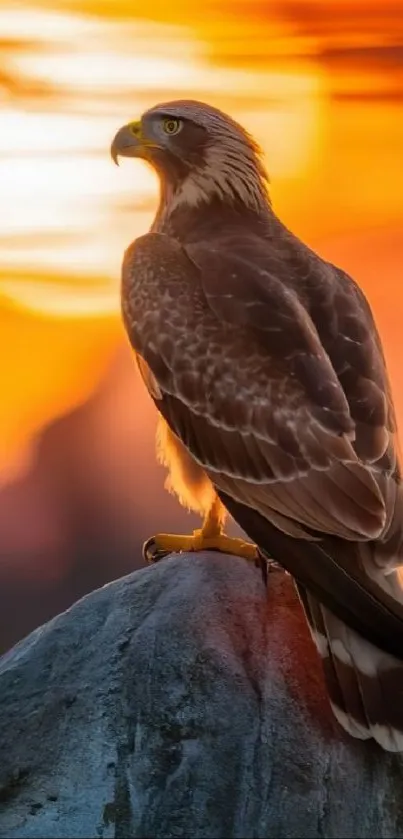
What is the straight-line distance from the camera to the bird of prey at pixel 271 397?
5.02m

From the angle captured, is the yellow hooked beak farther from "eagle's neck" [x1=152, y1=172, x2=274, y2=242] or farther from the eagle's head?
"eagle's neck" [x1=152, y1=172, x2=274, y2=242]

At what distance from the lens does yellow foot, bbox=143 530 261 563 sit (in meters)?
6.19

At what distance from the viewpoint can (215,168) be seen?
6723mm

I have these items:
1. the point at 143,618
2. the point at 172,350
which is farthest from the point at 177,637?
the point at 172,350

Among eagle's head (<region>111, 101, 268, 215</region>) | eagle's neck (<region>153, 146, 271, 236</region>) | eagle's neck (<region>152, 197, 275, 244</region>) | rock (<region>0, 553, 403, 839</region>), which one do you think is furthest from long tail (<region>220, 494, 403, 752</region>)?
eagle's head (<region>111, 101, 268, 215</region>)

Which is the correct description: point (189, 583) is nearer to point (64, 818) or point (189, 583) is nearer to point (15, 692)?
point (15, 692)

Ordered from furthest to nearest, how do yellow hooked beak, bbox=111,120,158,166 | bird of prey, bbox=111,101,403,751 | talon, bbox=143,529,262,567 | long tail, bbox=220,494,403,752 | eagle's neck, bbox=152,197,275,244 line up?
1. yellow hooked beak, bbox=111,120,158,166
2. eagle's neck, bbox=152,197,275,244
3. talon, bbox=143,529,262,567
4. bird of prey, bbox=111,101,403,751
5. long tail, bbox=220,494,403,752

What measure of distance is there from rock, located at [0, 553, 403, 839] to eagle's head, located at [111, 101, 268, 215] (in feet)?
6.95

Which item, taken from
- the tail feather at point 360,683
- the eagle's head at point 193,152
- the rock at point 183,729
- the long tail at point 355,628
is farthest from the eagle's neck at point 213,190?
the tail feather at point 360,683

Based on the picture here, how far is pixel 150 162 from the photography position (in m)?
6.94

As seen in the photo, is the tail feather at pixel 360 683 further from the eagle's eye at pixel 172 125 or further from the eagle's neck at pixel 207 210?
the eagle's eye at pixel 172 125

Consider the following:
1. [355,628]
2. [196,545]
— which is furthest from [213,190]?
[355,628]

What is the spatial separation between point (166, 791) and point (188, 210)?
3.12 m

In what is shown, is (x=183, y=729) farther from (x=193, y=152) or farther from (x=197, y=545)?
(x=193, y=152)
